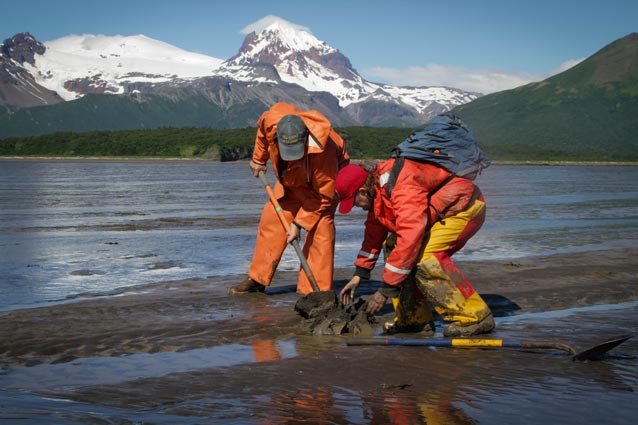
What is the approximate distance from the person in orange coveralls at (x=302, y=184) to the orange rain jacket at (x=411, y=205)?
127cm

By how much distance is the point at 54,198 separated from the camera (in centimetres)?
2588

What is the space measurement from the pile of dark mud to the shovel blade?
1804mm

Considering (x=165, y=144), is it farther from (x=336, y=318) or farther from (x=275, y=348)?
(x=275, y=348)

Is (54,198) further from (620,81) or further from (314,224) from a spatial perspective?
(620,81)

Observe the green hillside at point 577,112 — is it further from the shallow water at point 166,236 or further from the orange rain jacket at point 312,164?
the orange rain jacket at point 312,164

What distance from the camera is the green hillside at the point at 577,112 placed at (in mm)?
153250

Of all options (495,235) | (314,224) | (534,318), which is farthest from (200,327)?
(495,235)

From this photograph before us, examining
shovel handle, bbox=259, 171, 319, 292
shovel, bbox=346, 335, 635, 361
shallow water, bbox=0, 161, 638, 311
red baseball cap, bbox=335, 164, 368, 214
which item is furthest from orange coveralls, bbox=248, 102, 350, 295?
shallow water, bbox=0, 161, 638, 311

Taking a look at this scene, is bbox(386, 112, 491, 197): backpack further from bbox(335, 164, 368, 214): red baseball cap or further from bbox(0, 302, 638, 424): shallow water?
bbox(0, 302, 638, 424): shallow water

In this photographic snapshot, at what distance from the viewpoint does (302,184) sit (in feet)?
27.0

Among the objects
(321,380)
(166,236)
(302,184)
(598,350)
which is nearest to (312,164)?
(302,184)

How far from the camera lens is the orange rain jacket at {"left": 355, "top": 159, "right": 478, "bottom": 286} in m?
6.20

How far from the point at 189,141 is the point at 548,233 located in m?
106

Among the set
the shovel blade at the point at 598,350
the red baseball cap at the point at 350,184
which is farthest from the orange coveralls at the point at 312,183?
the shovel blade at the point at 598,350
